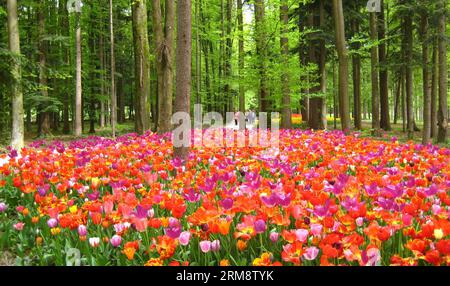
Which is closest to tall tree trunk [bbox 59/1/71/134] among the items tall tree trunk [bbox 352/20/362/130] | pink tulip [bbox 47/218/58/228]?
tall tree trunk [bbox 352/20/362/130]

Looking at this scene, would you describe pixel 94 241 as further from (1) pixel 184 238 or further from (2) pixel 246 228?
(2) pixel 246 228

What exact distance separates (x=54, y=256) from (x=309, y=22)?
71.4 feet

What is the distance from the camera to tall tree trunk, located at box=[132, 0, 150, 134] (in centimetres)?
1462

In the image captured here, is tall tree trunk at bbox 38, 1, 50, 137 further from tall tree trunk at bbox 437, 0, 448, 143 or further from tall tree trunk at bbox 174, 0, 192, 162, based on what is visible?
tall tree trunk at bbox 437, 0, 448, 143

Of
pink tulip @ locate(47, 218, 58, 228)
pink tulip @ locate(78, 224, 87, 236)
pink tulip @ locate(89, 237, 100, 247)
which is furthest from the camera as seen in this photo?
pink tulip @ locate(47, 218, 58, 228)

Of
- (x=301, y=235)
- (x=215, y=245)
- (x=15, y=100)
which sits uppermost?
(x=15, y=100)

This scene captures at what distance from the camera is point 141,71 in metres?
14.7

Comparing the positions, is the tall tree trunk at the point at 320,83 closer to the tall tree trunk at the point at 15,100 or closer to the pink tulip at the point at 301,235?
the tall tree trunk at the point at 15,100

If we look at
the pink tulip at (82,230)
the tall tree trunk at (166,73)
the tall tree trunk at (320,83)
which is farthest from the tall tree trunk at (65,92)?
the pink tulip at (82,230)

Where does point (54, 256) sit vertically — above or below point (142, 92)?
below

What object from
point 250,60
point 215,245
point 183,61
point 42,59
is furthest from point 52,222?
point 42,59
